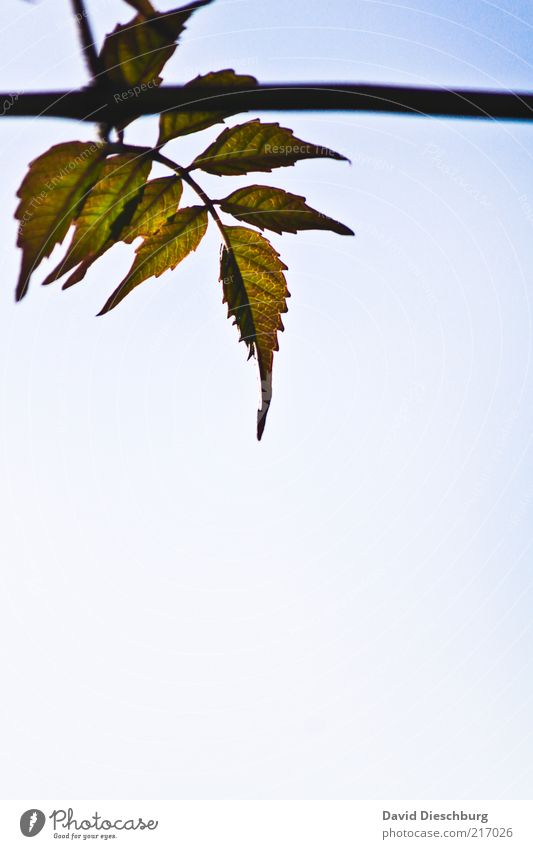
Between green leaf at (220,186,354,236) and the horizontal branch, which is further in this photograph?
green leaf at (220,186,354,236)

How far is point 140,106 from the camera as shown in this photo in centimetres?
23

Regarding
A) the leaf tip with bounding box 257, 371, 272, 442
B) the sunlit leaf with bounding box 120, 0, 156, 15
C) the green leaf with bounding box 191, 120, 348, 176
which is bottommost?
the leaf tip with bounding box 257, 371, 272, 442

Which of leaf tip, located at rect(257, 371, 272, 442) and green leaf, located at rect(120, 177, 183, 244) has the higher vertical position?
green leaf, located at rect(120, 177, 183, 244)

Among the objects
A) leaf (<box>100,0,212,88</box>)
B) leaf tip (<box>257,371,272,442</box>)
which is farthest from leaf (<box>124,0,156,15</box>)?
leaf tip (<box>257,371,272,442</box>)

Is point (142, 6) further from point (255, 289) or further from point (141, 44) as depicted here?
point (255, 289)

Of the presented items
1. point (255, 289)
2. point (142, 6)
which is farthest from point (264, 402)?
point (142, 6)

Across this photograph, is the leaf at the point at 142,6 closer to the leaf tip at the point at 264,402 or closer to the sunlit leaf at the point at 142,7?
the sunlit leaf at the point at 142,7

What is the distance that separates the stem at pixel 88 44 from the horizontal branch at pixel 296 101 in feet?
0.04

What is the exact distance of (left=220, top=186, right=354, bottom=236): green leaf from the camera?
0.98 feet

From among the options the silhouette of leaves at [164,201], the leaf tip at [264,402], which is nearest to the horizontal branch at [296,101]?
the silhouette of leaves at [164,201]

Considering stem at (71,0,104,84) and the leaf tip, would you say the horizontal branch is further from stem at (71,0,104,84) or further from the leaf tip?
the leaf tip

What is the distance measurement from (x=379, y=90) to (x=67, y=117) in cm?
10

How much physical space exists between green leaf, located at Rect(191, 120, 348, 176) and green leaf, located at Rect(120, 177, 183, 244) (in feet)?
0.05

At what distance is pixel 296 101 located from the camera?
20 cm
